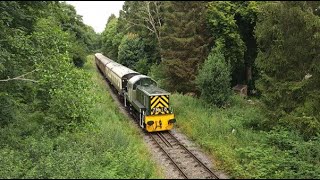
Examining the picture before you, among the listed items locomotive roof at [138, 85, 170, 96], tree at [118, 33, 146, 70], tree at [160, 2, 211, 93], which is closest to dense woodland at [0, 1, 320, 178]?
locomotive roof at [138, 85, 170, 96]

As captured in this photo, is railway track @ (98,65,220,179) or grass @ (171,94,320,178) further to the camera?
railway track @ (98,65,220,179)

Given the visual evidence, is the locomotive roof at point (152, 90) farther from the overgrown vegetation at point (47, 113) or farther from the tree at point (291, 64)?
the tree at point (291, 64)

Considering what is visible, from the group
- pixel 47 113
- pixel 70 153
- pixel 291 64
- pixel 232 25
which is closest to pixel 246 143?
pixel 291 64

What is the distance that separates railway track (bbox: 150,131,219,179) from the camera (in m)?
14.7

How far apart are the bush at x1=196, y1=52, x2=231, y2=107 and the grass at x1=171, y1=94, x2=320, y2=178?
781mm

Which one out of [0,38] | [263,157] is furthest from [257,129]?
[0,38]

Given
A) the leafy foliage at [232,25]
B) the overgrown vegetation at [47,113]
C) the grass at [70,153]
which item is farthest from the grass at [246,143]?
the leafy foliage at [232,25]

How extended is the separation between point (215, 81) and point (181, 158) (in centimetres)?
977

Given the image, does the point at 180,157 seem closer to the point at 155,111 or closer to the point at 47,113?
the point at 155,111

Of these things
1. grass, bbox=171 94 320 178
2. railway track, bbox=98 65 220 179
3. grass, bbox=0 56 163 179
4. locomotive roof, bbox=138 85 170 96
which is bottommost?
railway track, bbox=98 65 220 179

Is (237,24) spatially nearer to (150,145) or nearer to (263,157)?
(150,145)

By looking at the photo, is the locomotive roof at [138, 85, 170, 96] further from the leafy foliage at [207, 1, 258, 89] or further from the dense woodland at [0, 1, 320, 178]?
the leafy foliage at [207, 1, 258, 89]

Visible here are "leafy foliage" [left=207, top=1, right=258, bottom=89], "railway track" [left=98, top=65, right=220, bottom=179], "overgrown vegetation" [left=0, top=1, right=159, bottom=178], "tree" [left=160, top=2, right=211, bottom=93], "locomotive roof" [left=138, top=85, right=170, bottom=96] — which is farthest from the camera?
"leafy foliage" [left=207, top=1, right=258, bottom=89]

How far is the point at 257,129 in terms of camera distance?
21.4 m
